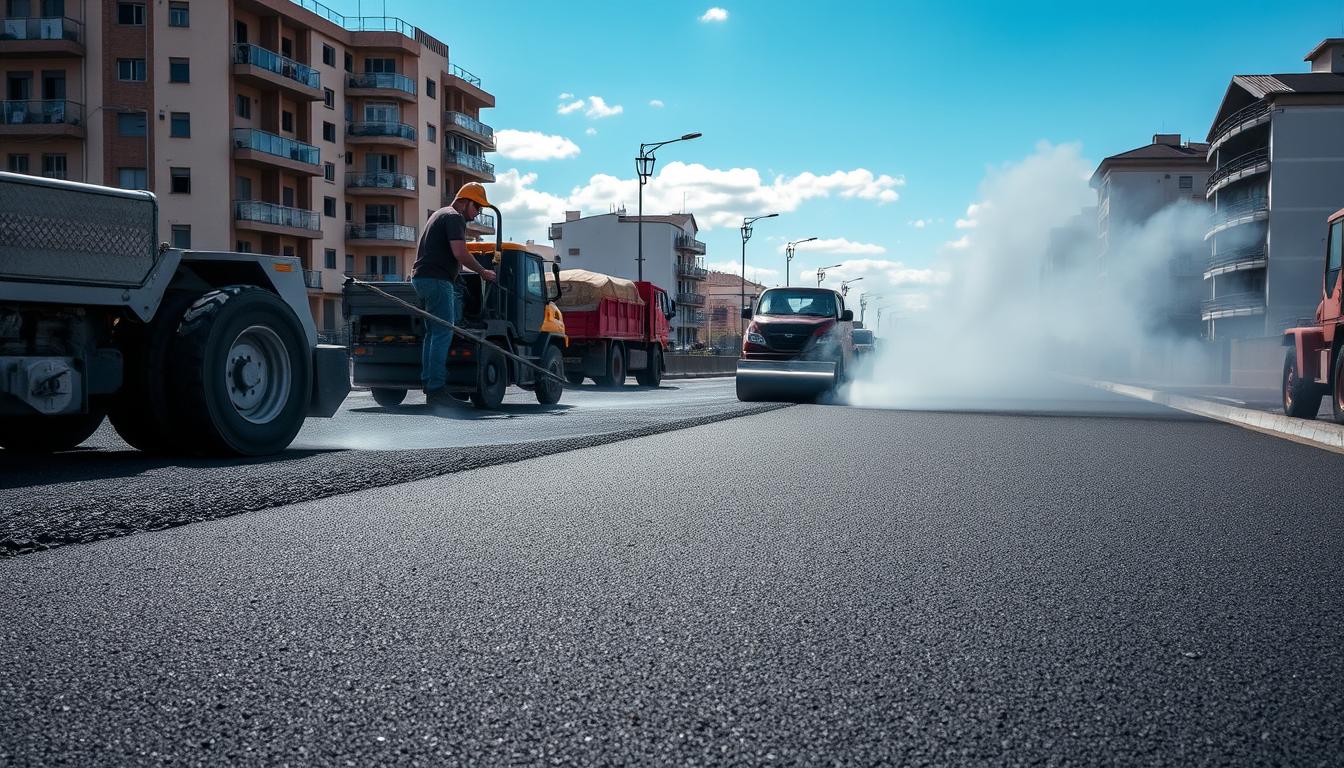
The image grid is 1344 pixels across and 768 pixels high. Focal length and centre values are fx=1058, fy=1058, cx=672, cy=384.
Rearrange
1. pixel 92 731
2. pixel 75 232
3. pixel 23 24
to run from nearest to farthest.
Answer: pixel 92 731
pixel 75 232
pixel 23 24

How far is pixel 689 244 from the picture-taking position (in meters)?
114

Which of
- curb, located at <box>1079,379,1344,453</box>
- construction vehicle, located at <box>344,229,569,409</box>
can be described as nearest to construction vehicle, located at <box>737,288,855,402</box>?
construction vehicle, located at <box>344,229,569,409</box>

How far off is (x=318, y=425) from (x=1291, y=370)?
12693mm

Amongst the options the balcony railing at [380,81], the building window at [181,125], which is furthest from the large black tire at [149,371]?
the balcony railing at [380,81]

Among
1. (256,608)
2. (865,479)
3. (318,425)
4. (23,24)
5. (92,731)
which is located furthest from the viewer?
(23,24)

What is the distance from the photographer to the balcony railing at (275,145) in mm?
47875

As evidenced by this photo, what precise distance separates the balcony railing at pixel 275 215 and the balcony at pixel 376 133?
26.3 ft

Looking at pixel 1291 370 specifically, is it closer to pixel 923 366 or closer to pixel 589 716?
pixel 589 716

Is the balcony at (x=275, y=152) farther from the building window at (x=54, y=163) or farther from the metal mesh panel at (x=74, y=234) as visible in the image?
the metal mesh panel at (x=74, y=234)

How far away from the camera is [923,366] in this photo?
3488cm

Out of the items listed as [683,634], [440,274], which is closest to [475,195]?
[440,274]

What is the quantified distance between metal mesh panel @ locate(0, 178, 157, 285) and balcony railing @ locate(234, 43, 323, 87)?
153 ft

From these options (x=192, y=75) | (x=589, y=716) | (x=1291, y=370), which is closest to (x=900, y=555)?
(x=589, y=716)

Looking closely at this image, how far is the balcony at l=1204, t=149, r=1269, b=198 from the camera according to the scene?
4822 centimetres
